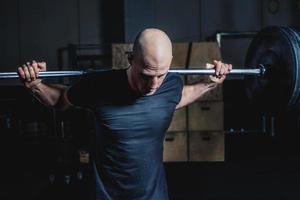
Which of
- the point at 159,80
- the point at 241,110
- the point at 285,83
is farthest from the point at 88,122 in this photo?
the point at 159,80

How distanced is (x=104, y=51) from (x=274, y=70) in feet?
12.2

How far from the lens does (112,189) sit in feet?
5.74

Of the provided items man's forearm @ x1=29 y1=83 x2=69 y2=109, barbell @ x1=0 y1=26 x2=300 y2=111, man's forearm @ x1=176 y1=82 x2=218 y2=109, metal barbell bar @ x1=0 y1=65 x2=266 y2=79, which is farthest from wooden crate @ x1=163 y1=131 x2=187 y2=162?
man's forearm @ x1=29 y1=83 x2=69 y2=109

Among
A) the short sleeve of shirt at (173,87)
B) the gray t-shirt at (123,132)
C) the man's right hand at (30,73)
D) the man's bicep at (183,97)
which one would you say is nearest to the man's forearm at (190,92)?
the man's bicep at (183,97)

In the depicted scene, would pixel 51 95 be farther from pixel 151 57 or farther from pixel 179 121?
pixel 179 121

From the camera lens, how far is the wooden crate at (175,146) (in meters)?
4.64

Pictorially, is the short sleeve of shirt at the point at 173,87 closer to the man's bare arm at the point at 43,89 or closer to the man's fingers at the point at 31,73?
the man's bare arm at the point at 43,89

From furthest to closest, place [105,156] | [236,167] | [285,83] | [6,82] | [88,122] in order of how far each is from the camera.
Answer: [6,82]
[88,122]
[236,167]
[285,83]
[105,156]

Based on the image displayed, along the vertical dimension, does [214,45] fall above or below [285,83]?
above

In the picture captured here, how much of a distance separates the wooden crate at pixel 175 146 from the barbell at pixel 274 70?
6.80 feet

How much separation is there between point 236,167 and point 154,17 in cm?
226

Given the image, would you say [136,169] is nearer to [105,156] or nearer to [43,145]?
[105,156]

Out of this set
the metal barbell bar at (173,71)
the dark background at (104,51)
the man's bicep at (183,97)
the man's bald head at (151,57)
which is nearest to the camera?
the man's bald head at (151,57)

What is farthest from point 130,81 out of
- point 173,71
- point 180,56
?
point 180,56
